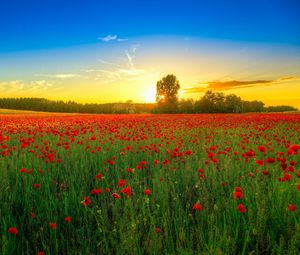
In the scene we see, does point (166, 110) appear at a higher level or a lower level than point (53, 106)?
lower

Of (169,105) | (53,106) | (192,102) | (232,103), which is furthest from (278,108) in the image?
(53,106)

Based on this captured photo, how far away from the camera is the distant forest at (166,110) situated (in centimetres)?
6344

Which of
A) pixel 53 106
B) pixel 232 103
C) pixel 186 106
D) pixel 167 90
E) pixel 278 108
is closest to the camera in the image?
pixel 232 103

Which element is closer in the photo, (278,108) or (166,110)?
(166,110)

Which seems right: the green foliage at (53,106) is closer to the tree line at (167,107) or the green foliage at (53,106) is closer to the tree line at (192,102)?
the tree line at (167,107)

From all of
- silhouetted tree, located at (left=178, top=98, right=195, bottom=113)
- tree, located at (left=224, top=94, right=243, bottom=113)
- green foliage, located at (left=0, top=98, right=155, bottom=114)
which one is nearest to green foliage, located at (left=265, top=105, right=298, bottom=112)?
tree, located at (left=224, top=94, right=243, bottom=113)

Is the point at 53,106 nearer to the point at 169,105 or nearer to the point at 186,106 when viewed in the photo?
the point at 169,105

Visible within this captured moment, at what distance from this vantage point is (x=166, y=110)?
66.2m

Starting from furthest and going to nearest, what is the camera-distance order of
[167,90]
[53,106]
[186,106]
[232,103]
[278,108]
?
1. [53,106]
2. [278,108]
3. [167,90]
4. [186,106]
5. [232,103]

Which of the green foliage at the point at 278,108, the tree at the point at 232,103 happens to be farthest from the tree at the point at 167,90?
the green foliage at the point at 278,108

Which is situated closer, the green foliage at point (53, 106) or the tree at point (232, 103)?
the tree at point (232, 103)

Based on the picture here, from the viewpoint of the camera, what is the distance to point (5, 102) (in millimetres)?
92625

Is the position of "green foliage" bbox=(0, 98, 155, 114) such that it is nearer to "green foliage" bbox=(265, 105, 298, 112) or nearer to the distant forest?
the distant forest

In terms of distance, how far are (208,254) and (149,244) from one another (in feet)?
1.92
